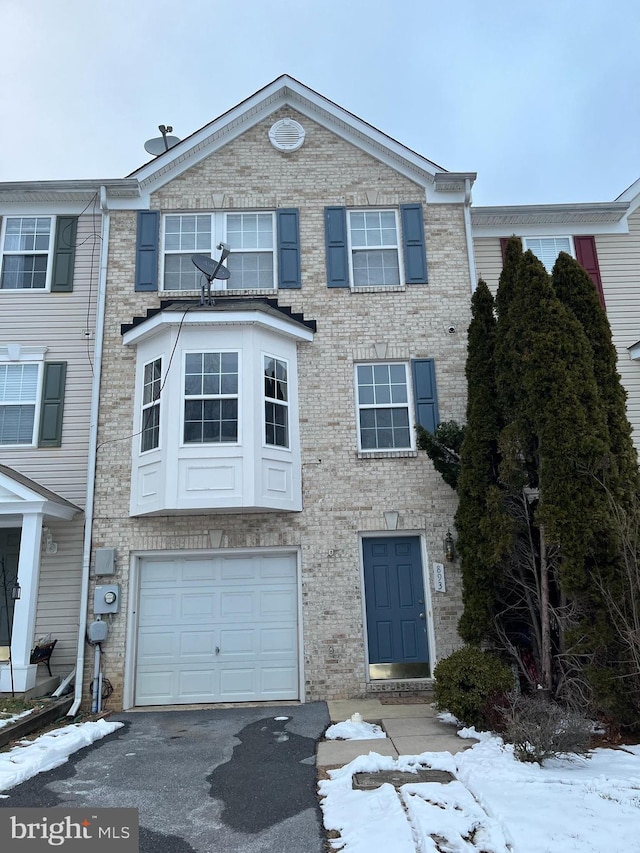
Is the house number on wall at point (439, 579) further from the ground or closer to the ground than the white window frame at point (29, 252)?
closer to the ground

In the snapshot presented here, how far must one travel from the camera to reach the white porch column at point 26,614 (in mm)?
8656

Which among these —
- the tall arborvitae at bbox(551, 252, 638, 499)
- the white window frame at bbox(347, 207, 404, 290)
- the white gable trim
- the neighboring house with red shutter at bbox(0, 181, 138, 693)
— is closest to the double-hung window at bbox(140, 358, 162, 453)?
the neighboring house with red shutter at bbox(0, 181, 138, 693)

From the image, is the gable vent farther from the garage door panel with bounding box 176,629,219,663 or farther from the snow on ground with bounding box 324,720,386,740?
the snow on ground with bounding box 324,720,386,740

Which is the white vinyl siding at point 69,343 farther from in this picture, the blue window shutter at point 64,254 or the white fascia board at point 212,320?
the white fascia board at point 212,320

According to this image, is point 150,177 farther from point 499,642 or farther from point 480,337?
point 499,642

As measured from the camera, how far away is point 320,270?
1093 centimetres

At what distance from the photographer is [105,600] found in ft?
30.7

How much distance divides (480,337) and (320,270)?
3.37 m

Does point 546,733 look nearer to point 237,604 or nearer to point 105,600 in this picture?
point 237,604

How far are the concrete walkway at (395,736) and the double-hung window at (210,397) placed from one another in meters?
4.30

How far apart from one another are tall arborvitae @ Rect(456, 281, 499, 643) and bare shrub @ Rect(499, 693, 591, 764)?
1.75 metres

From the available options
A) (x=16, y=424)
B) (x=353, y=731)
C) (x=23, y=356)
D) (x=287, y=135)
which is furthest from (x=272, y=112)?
(x=353, y=731)

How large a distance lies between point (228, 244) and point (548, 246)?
6.27 m

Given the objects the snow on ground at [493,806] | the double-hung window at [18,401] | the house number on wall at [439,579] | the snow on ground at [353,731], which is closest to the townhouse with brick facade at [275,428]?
the house number on wall at [439,579]
